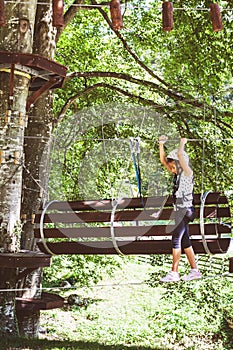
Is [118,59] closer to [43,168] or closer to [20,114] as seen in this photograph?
[43,168]

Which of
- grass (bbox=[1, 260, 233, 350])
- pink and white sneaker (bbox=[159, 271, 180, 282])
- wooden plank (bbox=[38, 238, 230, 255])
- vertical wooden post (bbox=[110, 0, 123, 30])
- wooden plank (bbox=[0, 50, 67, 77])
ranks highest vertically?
vertical wooden post (bbox=[110, 0, 123, 30])

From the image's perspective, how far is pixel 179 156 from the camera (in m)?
4.99

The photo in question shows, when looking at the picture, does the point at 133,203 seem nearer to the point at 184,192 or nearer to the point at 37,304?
the point at 184,192

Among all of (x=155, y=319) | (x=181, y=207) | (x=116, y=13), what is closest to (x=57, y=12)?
(x=116, y=13)

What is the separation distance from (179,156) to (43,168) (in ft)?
7.21

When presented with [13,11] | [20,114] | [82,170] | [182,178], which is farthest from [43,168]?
[82,170]

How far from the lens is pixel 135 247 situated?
5141mm

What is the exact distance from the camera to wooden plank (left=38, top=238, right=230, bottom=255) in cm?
504

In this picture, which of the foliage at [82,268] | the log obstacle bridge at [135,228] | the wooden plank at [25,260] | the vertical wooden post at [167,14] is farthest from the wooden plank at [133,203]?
the foliage at [82,268]

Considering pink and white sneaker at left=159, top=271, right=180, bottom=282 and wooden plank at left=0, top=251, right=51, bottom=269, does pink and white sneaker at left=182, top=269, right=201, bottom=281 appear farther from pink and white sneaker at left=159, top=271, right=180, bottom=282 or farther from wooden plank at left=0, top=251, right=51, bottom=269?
wooden plank at left=0, top=251, right=51, bottom=269

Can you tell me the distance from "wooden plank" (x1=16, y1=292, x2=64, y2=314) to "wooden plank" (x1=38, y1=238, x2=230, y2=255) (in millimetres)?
580

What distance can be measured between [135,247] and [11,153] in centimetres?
152

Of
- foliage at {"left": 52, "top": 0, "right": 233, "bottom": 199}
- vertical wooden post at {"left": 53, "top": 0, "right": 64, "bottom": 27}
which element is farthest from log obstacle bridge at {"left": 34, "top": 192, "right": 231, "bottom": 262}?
foliage at {"left": 52, "top": 0, "right": 233, "bottom": 199}

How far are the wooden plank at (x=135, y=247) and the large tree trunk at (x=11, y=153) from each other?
1.68 ft
